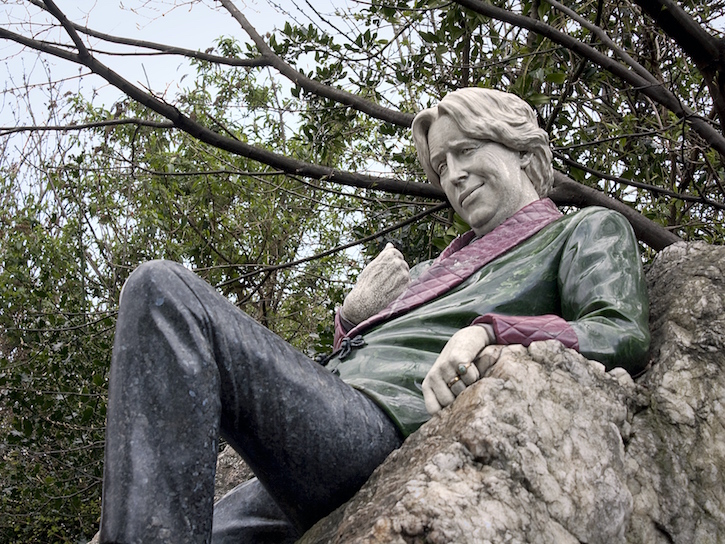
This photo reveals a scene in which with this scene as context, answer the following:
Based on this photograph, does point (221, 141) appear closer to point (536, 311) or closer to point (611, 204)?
point (611, 204)

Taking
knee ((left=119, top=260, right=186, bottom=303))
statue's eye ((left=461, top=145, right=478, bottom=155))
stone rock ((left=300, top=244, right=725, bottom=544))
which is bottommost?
stone rock ((left=300, top=244, right=725, bottom=544))

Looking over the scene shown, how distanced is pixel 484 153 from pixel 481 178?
90mm

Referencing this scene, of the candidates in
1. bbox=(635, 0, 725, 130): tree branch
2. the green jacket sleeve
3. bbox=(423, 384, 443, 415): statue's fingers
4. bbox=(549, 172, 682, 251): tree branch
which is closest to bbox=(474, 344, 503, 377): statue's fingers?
bbox=(423, 384, 443, 415): statue's fingers

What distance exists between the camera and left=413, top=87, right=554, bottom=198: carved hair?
3.63 m

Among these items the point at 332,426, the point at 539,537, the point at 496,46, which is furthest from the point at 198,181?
the point at 539,537

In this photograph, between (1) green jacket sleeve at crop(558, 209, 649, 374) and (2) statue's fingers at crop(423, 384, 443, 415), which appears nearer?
(2) statue's fingers at crop(423, 384, 443, 415)

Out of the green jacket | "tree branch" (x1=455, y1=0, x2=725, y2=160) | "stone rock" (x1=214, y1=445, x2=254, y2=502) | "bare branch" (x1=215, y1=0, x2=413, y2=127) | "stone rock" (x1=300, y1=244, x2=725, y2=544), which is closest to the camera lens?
"stone rock" (x1=300, y1=244, x2=725, y2=544)

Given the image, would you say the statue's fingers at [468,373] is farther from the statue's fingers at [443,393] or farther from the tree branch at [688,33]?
the tree branch at [688,33]

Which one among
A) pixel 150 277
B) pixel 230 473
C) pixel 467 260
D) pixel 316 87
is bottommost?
pixel 230 473

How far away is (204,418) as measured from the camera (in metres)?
2.41

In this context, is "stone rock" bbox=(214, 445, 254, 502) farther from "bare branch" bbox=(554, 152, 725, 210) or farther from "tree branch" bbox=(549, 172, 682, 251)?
"bare branch" bbox=(554, 152, 725, 210)

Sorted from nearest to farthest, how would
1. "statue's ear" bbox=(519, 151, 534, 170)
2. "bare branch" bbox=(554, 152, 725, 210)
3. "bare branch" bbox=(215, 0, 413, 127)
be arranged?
"statue's ear" bbox=(519, 151, 534, 170) < "bare branch" bbox=(554, 152, 725, 210) < "bare branch" bbox=(215, 0, 413, 127)

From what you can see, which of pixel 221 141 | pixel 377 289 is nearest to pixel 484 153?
pixel 377 289

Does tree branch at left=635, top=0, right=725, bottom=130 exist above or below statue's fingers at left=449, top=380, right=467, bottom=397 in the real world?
above
